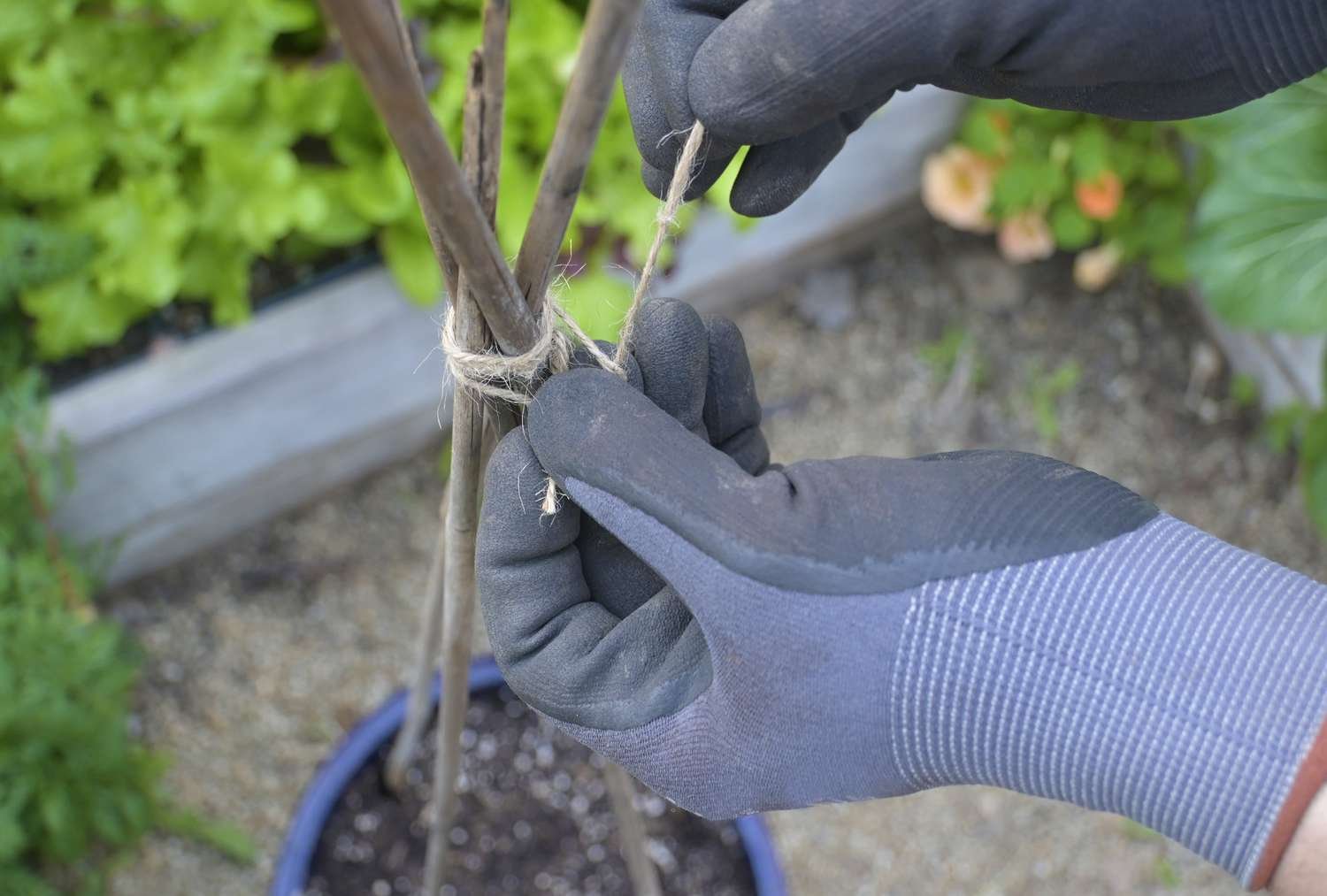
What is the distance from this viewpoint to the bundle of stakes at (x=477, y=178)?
1.48ft

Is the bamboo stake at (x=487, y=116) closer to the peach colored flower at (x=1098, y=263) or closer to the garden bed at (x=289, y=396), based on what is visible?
the garden bed at (x=289, y=396)

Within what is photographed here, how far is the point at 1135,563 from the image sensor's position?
0.61m

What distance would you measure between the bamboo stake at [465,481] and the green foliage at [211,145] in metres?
0.65

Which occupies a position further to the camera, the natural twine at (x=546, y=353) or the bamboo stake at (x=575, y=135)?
the natural twine at (x=546, y=353)

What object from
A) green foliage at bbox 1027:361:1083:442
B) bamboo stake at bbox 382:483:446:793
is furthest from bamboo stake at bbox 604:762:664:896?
green foliage at bbox 1027:361:1083:442

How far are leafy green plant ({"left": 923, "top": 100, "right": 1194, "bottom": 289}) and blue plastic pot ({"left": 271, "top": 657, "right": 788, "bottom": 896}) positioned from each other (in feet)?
3.25

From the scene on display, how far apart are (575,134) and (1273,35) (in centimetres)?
43

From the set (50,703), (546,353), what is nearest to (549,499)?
(546,353)

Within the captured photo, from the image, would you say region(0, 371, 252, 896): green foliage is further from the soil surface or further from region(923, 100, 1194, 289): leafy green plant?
region(923, 100, 1194, 289): leafy green plant

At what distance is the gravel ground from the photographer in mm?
1487

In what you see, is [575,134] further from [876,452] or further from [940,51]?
[876,452]

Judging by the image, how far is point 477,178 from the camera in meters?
0.56

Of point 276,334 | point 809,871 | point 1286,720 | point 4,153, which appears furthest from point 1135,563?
point 4,153

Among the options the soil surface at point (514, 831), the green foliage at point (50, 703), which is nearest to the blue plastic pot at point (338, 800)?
the soil surface at point (514, 831)
